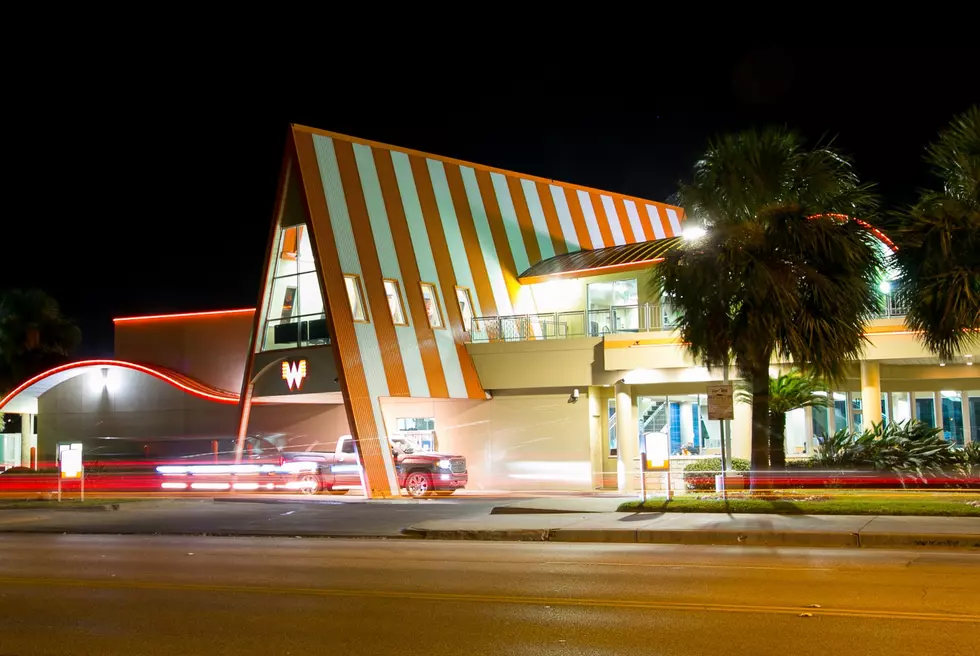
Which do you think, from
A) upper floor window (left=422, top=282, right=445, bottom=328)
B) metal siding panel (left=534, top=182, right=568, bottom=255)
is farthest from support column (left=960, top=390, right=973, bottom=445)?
upper floor window (left=422, top=282, right=445, bottom=328)

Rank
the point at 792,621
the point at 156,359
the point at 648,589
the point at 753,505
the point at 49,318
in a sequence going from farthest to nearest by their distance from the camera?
the point at 49,318
the point at 156,359
the point at 753,505
the point at 648,589
the point at 792,621

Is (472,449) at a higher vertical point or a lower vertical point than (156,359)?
lower

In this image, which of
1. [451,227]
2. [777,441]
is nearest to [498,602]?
[777,441]

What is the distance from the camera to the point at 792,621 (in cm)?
883

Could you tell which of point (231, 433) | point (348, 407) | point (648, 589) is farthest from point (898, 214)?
point (231, 433)

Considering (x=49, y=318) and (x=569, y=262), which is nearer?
(x=569, y=262)

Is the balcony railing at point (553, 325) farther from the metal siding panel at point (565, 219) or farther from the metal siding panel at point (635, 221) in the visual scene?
the metal siding panel at point (635, 221)

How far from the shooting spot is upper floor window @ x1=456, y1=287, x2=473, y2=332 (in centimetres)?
3362

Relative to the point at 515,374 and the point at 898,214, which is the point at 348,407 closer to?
the point at 515,374

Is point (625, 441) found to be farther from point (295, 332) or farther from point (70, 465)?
point (70, 465)

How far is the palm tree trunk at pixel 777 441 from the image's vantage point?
22.8 m

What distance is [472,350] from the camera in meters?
33.1

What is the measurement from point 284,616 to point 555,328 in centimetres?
2404

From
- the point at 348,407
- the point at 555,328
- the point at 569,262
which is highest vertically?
the point at 569,262
